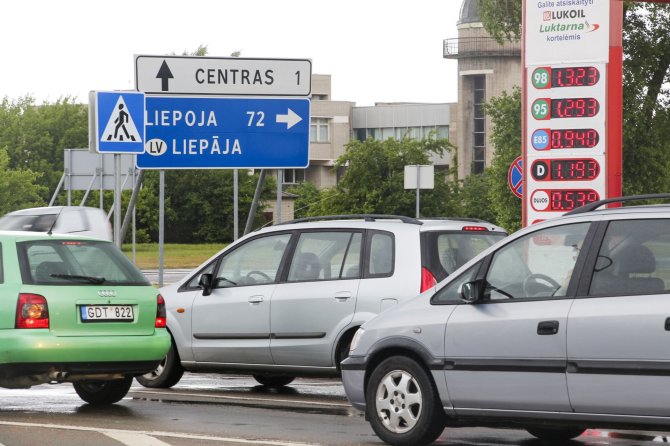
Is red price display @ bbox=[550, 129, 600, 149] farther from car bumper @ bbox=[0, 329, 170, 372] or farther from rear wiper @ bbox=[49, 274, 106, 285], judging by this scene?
rear wiper @ bbox=[49, 274, 106, 285]

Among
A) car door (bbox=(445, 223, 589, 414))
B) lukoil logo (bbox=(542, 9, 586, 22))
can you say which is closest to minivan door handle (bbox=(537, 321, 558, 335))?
car door (bbox=(445, 223, 589, 414))

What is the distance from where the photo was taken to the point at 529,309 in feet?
29.3

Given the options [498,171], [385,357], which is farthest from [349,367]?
[498,171]

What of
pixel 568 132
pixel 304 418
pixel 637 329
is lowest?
pixel 304 418

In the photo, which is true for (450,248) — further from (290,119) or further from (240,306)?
(290,119)

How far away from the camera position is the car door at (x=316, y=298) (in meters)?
12.7

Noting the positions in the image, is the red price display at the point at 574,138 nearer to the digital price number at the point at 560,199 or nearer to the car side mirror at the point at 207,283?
the digital price number at the point at 560,199

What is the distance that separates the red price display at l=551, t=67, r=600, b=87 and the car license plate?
880 centimetres

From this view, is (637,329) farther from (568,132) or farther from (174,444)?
(568,132)

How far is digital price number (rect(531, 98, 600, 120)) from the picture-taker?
61.6 ft

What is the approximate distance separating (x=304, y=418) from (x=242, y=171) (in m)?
74.9

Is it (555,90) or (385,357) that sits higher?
(555,90)

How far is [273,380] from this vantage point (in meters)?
14.7

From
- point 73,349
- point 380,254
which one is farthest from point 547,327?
point 73,349
